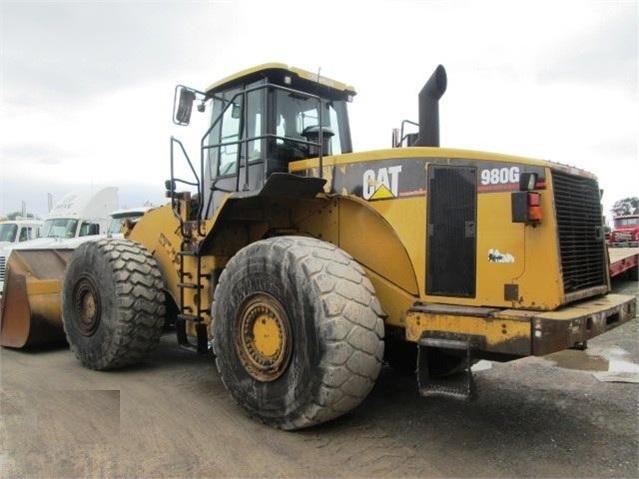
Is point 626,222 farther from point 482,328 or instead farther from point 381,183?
point 482,328

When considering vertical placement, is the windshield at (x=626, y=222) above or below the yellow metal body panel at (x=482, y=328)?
above

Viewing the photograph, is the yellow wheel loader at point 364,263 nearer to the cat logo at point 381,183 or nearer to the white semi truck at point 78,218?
the cat logo at point 381,183

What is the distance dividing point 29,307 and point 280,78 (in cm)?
447

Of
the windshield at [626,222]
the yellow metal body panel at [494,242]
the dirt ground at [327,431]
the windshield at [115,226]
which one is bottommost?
the dirt ground at [327,431]

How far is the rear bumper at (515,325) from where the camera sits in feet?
11.8

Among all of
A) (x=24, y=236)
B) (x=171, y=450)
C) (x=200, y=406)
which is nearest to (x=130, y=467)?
(x=171, y=450)

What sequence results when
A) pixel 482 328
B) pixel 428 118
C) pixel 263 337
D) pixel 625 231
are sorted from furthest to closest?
pixel 625 231
pixel 428 118
pixel 263 337
pixel 482 328

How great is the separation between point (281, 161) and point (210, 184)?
3.64ft

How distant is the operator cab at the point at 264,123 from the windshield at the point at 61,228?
10205 mm

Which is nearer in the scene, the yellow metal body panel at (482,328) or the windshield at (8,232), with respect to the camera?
the yellow metal body panel at (482,328)

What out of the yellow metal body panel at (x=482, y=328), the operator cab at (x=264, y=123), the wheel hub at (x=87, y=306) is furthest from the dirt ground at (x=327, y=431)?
the operator cab at (x=264, y=123)

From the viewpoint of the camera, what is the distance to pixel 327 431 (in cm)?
431

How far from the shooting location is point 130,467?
12.4 feet

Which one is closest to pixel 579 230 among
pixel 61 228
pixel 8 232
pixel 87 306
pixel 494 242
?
pixel 494 242
